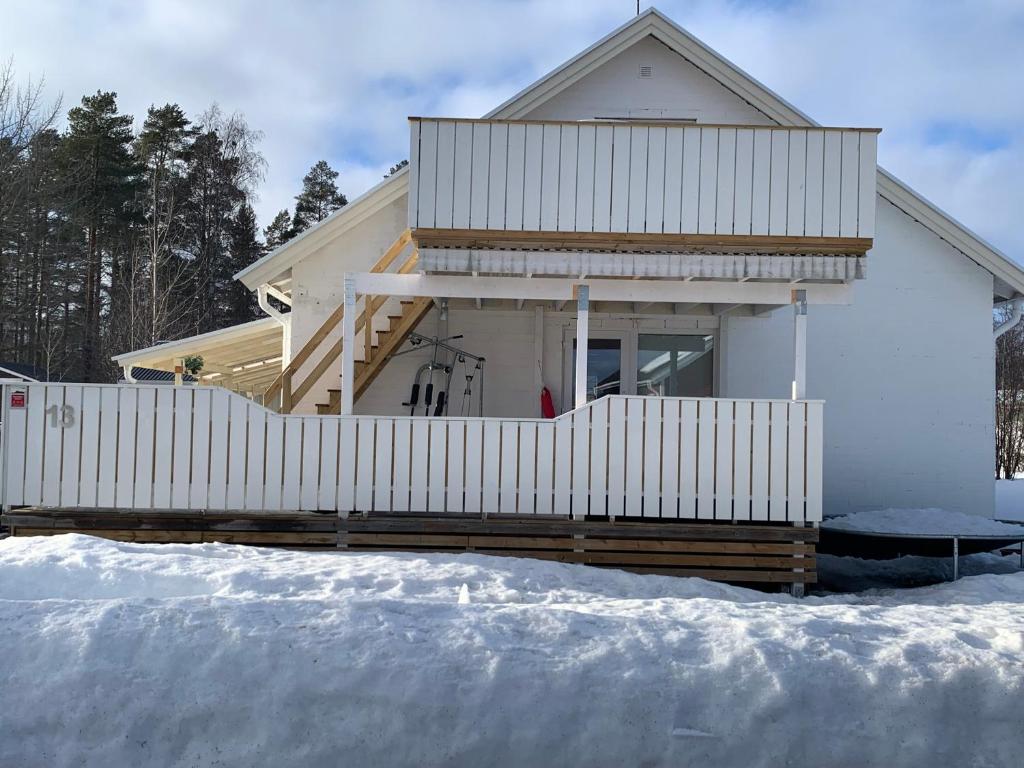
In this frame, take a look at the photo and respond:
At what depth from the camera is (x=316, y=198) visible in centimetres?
4144

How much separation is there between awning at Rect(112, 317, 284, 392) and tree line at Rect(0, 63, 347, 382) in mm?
10423

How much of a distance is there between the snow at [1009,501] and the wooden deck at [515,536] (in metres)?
7.23

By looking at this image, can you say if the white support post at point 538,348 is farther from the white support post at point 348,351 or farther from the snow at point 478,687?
the snow at point 478,687

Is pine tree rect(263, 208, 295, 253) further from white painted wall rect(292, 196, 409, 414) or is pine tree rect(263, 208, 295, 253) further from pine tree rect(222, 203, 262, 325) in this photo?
white painted wall rect(292, 196, 409, 414)

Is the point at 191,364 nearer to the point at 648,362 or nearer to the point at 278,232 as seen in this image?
the point at 648,362

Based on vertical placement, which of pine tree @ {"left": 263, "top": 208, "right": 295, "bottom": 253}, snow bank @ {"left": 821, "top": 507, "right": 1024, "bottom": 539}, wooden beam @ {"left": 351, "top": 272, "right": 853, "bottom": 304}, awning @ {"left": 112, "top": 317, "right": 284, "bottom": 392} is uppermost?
pine tree @ {"left": 263, "top": 208, "right": 295, "bottom": 253}

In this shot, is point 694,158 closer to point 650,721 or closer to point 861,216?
point 861,216

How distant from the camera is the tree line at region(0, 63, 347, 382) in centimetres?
2953

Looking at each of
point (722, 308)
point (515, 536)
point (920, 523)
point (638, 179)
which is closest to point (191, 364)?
point (515, 536)

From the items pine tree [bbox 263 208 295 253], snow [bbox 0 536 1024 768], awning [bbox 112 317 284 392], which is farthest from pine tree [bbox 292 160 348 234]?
snow [bbox 0 536 1024 768]

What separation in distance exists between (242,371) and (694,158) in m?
10.7

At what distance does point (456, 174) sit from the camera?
9.54 metres

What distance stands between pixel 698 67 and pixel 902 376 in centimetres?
512

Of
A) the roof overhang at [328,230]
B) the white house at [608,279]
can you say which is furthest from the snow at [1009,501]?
the roof overhang at [328,230]
